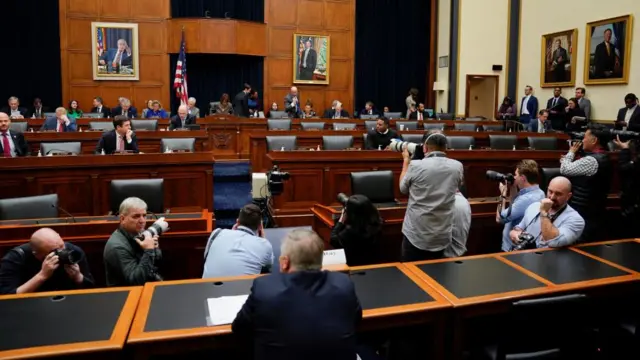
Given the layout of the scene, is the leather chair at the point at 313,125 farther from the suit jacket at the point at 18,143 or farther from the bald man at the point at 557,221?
the bald man at the point at 557,221

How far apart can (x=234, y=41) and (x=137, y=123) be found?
194 inches

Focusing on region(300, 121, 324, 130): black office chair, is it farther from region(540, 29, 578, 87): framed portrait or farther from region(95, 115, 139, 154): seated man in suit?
region(540, 29, 578, 87): framed portrait

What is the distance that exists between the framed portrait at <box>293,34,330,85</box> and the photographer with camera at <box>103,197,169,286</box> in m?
11.0

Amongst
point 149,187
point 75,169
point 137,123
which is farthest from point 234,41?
point 149,187

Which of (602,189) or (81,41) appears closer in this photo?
(602,189)

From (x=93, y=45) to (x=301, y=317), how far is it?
1227 centimetres

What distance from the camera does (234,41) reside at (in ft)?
41.5

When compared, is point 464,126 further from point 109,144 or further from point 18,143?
point 18,143

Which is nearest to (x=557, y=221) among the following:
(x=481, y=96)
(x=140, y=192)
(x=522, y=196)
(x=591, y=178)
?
(x=522, y=196)

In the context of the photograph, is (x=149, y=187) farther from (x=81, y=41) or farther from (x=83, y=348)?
(x=81, y=41)

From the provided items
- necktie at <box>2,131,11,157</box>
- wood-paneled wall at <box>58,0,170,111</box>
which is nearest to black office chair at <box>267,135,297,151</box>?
necktie at <box>2,131,11,157</box>

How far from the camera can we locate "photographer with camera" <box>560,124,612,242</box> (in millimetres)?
4547

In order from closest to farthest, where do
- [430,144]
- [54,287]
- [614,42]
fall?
[54,287] → [430,144] → [614,42]

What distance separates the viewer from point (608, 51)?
10.2 meters
